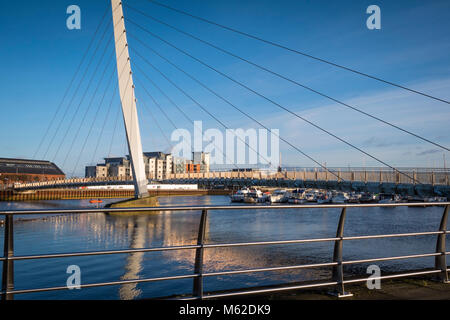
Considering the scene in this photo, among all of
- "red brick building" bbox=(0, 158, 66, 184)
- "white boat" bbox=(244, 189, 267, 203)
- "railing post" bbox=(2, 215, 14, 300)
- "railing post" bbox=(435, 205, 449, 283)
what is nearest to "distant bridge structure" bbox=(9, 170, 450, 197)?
"railing post" bbox=(435, 205, 449, 283)

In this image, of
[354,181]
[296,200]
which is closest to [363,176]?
[354,181]

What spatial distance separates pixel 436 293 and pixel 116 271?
11.6m

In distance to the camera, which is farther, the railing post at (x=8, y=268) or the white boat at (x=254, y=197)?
the white boat at (x=254, y=197)

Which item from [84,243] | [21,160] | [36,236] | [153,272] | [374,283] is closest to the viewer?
[374,283]

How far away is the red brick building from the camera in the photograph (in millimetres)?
111562

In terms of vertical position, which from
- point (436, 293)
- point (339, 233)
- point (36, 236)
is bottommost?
point (36, 236)

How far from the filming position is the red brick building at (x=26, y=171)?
11156 cm

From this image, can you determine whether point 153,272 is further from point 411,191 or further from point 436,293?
point 411,191

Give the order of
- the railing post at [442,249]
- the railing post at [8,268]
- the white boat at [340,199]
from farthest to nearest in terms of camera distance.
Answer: the white boat at [340,199] < the railing post at [442,249] < the railing post at [8,268]

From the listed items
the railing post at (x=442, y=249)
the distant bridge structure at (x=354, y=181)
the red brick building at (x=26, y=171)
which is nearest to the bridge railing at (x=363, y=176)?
the distant bridge structure at (x=354, y=181)

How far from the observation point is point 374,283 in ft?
14.3

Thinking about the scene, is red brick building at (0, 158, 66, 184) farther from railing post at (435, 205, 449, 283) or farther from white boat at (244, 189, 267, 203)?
railing post at (435, 205, 449, 283)

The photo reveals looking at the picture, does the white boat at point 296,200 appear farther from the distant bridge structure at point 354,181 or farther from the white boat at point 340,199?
the distant bridge structure at point 354,181
